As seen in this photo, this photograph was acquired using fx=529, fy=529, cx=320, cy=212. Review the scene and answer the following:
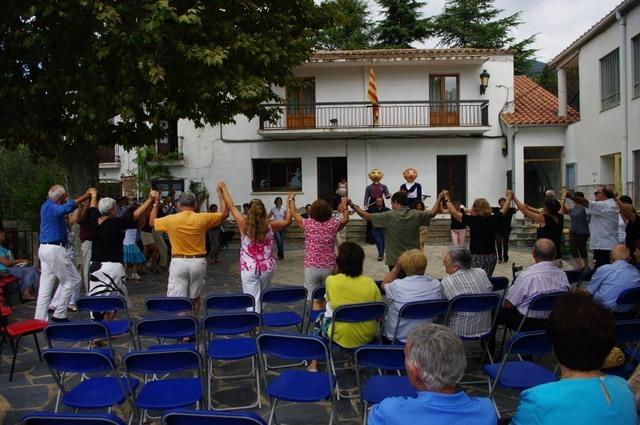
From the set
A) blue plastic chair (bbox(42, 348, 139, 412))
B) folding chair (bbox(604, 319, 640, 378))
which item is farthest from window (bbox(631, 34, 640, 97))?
blue plastic chair (bbox(42, 348, 139, 412))

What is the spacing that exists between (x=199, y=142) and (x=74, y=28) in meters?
12.2

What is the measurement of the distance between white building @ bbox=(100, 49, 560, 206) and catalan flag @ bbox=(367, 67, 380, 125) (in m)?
0.19

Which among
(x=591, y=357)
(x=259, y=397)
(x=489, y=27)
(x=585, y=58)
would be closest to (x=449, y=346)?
(x=591, y=357)

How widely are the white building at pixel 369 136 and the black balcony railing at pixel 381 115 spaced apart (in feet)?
0.13

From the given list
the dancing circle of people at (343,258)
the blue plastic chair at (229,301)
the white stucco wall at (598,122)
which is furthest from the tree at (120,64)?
the white stucco wall at (598,122)

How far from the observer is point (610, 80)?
14859 mm

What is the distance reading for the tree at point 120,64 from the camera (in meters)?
8.63

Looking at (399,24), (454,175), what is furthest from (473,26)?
(454,175)

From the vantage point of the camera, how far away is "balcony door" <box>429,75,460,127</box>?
20.8 meters

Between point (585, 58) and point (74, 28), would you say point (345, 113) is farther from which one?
point (74, 28)

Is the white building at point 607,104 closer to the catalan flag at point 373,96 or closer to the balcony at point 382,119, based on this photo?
the balcony at point 382,119

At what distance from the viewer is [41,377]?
5.31 meters

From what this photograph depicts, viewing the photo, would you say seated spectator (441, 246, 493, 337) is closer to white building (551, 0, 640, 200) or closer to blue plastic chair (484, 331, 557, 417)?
blue plastic chair (484, 331, 557, 417)

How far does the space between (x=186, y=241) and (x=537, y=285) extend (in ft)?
12.2
